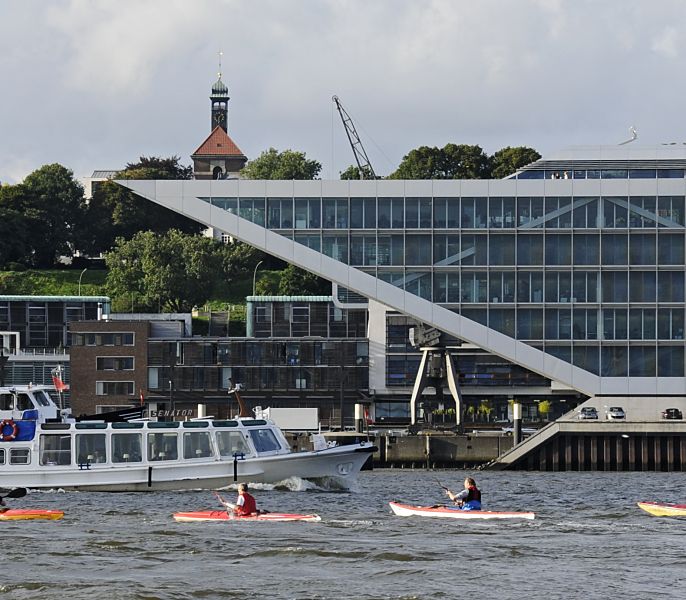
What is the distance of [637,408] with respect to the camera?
123 m

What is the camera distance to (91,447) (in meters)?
78.8

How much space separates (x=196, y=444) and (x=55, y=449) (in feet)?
21.6

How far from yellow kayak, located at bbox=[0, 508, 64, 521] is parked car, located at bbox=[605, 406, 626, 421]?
6113cm

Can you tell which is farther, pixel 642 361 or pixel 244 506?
pixel 642 361

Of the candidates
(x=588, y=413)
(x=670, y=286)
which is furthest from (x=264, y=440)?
(x=670, y=286)

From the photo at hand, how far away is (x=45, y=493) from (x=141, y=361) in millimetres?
73147

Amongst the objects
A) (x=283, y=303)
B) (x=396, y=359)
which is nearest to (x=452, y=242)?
(x=396, y=359)

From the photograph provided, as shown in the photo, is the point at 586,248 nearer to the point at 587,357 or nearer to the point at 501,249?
the point at 501,249

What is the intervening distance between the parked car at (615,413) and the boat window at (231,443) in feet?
154

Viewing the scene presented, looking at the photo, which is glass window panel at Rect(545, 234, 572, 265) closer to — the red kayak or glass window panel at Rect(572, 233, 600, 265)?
glass window panel at Rect(572, 233, 600, 265)

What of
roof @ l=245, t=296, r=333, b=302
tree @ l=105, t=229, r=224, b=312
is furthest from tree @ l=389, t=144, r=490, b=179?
roof @ l=245, t=296, r=333, b=302

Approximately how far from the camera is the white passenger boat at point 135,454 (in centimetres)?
7819

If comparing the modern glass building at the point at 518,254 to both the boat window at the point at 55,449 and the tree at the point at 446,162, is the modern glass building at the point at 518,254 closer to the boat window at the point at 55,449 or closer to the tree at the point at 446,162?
the boat window at the point at 55,449

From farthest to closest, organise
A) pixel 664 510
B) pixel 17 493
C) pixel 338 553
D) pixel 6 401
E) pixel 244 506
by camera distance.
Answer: pixel 6 401 → pixel 17 493 → pixel 664 510 → pixel 244 506 → pixel 338 553
